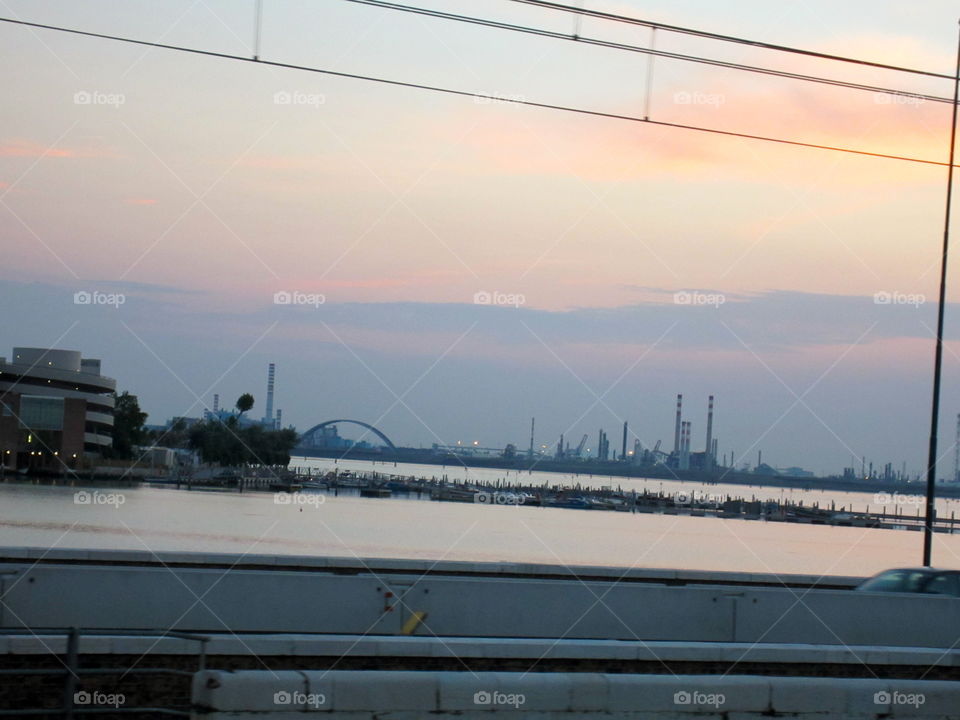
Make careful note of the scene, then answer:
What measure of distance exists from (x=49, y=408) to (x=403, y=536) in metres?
44.6

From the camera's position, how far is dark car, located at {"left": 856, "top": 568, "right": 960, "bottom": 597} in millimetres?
16516

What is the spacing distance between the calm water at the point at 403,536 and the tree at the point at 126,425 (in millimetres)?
23319

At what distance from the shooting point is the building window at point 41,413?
324 ft

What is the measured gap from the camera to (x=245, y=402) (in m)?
153

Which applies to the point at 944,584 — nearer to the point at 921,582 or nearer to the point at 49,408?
the point at 921,582

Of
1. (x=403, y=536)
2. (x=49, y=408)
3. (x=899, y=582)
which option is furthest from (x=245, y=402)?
(x=899, y=582)

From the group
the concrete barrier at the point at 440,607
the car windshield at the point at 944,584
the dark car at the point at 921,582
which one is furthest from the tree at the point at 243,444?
the concrete barrier at the point at 440,607

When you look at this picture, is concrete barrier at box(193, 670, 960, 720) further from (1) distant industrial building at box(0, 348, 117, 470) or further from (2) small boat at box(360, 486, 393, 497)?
(2) small boat at box(360, 486, 393, 497)

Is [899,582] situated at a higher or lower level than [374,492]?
higher

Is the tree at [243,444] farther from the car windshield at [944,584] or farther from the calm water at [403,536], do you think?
the car windshield at [944,584]

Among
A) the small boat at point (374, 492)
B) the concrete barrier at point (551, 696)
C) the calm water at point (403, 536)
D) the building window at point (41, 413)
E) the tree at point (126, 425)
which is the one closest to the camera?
the concrete barrier at point (551, 696)

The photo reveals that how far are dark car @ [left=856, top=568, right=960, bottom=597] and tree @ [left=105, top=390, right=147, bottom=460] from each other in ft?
419

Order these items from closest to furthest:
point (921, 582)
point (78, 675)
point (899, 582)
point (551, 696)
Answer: point (551, 696) → point (78, 675) → point (921, 582) → point (899, 582)

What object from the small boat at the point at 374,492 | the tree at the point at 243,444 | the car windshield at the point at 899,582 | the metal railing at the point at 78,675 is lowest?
the small boat at the point at 374,492
